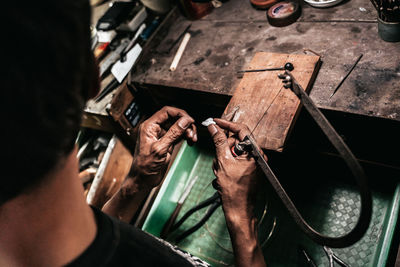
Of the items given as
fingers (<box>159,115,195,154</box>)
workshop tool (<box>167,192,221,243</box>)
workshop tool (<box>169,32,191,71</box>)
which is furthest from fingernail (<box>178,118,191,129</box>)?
workshop tool (<box>169,32,191,71</box>)

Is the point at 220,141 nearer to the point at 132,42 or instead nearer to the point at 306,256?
the point at 306,256

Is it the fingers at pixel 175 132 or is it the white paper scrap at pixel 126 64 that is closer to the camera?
the fingers at pixel 175 132

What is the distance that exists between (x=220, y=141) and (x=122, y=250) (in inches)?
30.5

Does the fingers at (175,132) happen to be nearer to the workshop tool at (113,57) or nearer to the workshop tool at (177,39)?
the workshop tool at (177,39)

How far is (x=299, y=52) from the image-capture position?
191 centimetres

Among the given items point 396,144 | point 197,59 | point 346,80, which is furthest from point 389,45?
point 197,59

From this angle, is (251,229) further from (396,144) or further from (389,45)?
(389,45)

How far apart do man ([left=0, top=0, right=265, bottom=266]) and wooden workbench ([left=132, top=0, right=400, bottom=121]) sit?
69 cm

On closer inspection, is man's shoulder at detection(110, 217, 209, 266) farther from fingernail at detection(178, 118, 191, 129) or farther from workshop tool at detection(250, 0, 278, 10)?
workshop tool at detection(250, 0, 278, 10)

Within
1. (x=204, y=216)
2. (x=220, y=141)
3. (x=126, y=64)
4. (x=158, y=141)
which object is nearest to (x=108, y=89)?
(x=126, y=64)

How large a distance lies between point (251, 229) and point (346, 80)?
3.32ft

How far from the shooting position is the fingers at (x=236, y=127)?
4.60 ft

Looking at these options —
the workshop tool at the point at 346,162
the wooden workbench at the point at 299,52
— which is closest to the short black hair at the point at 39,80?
the workshop tool at the point at 346,162

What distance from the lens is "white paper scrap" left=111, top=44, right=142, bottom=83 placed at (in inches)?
99.0
